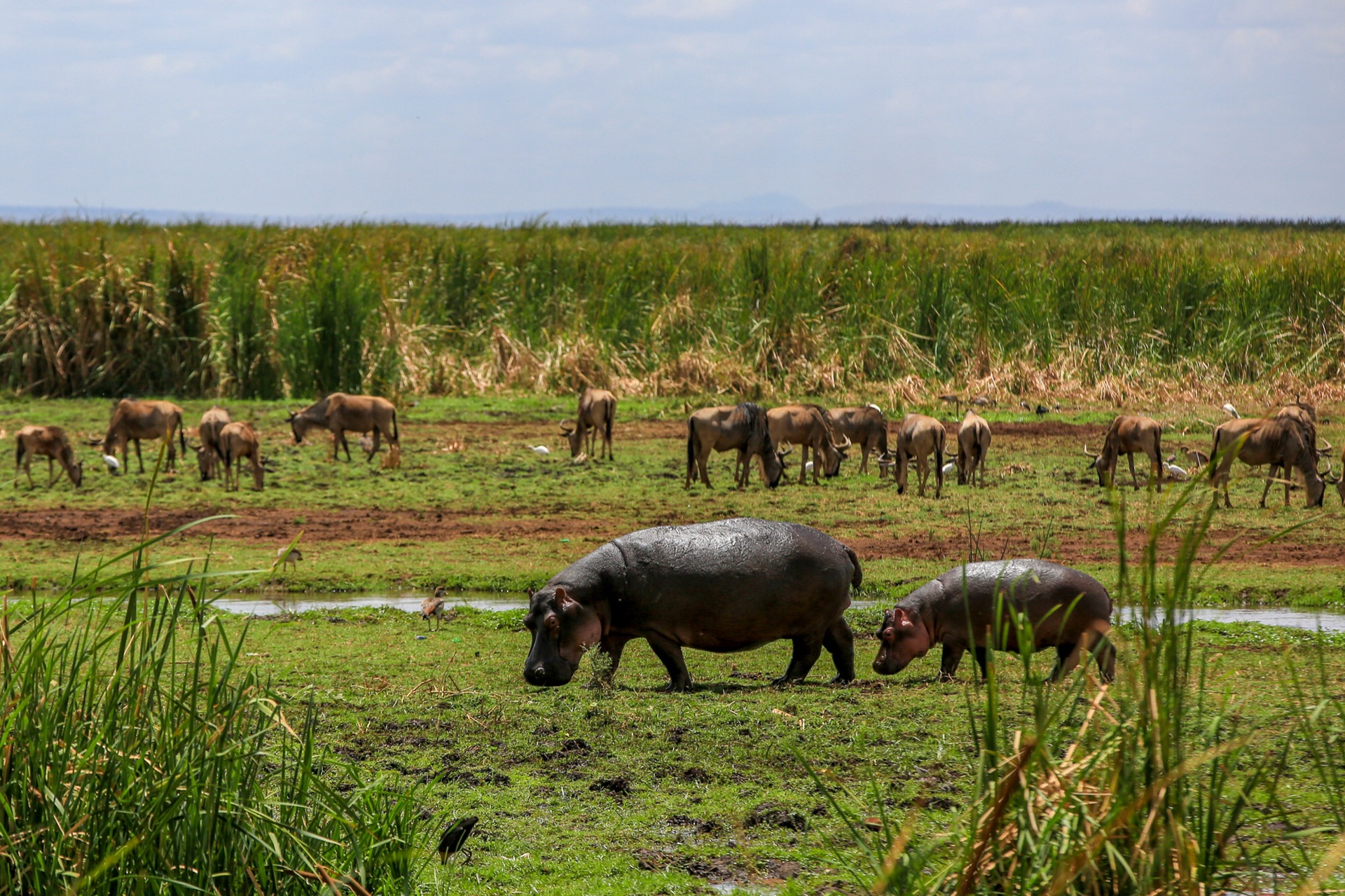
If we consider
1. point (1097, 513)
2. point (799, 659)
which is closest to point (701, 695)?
point (799, 659)

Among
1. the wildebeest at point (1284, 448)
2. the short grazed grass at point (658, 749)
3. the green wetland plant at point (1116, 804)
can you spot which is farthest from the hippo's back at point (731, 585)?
the wildebeest at point (1284, 448)

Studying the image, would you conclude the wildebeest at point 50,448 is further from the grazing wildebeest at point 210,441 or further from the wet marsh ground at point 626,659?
the grazing wildebeest at point 210,441

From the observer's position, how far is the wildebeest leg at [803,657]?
23.0ft

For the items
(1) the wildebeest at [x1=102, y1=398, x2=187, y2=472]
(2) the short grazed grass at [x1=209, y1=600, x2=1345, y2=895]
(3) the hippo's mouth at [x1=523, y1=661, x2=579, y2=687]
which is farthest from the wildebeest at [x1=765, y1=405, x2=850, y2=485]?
(3) the hippo's mouth at [x1=523, y1=661, x2=579, y2=687]

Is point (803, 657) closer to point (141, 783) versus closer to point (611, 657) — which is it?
point (611, 657)

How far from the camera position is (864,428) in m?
15.1

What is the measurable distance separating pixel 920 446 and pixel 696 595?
269 inches

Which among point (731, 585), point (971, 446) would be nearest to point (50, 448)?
point (971, 446)

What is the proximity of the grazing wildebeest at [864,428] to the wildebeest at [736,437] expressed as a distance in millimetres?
1375

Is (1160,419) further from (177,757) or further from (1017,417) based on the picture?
(177,757)

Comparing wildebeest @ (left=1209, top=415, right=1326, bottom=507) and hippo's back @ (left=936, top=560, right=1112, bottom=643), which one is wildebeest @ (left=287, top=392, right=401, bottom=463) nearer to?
wildebeest @ (left=1209, top=415, right=1326, bottom=507)

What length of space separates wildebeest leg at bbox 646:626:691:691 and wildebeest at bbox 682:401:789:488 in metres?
6.80

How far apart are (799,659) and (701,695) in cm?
65

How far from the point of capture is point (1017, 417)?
59.5 feet
